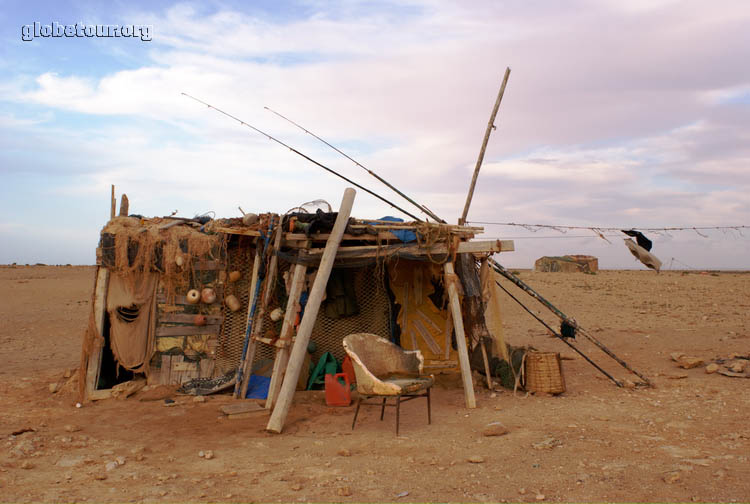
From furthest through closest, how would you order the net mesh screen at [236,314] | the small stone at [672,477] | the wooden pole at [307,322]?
the net mesh screen at [236,314], the wooden pole at [307,322], the small stone at [672,477]

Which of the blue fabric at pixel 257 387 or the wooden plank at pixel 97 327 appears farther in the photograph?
the blue fabric at pixel 257 387

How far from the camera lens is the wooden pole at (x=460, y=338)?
760 cm

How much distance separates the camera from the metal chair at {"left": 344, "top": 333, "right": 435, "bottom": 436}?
633cm

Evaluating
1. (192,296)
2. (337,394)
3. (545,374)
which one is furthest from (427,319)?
(192,296)

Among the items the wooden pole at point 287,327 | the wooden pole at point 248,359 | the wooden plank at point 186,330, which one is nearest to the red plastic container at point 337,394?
the wooden pole at point 287,327

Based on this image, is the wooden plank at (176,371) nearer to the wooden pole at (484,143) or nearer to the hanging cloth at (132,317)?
the hanging cloth at (132,317)

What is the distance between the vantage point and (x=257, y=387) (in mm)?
8656

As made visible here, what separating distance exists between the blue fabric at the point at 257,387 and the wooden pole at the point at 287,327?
55 cm

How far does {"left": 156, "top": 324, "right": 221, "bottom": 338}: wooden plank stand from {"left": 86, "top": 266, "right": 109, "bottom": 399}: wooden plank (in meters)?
0.83

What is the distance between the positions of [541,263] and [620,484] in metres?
33.0

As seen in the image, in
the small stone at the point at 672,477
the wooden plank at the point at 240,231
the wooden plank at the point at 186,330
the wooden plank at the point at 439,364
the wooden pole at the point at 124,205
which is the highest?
the wooden pole at the point at 124,205

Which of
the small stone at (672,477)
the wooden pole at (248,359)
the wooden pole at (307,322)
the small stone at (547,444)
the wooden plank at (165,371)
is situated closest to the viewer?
the small stone at (672,477)

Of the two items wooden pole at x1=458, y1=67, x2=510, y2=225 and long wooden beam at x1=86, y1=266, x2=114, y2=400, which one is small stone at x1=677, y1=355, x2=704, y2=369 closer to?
wooden pole at x1=458, y1=67, x2=510, y2=225

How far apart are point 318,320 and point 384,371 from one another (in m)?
2.51
